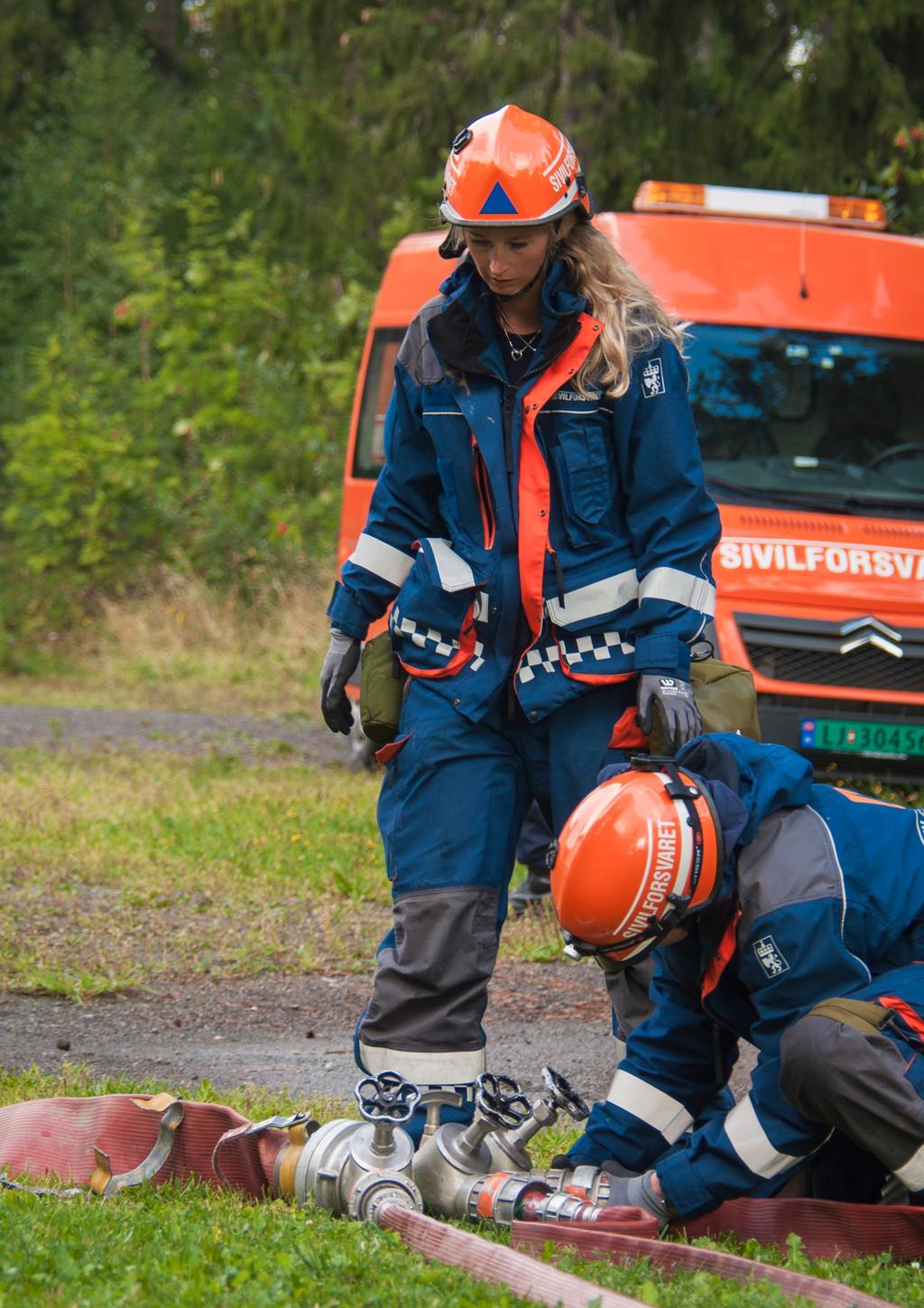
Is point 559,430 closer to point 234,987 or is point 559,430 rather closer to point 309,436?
point 234,987

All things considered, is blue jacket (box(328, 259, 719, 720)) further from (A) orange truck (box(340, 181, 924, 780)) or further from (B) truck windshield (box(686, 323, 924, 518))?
(B) truck windshield (box(686, 323, 924, 518))

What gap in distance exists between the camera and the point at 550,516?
12.4 feet

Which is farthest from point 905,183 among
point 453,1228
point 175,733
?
point 453,1228

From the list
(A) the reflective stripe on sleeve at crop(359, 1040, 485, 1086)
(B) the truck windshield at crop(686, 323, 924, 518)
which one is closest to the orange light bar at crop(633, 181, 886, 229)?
(B) the truck windshield at crop(686, 323, 924, 518)

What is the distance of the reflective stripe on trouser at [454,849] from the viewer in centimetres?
374

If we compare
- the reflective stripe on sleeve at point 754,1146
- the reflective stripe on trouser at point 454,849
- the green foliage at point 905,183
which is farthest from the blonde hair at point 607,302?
the green foliage at point 905,183

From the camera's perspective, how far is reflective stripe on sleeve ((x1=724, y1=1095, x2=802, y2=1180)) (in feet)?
11.1

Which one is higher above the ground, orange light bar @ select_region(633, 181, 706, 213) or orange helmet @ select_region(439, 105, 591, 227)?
orange light bar @ select_region(633, 181, 706, 213)

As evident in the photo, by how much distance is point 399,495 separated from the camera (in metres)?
4.00

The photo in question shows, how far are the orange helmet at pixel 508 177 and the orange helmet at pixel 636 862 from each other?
1225mm

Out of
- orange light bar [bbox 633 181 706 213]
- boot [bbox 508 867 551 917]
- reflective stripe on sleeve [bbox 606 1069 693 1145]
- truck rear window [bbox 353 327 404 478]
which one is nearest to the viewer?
reflective stripe on sleeve [bbox 606 1069 693 1145]

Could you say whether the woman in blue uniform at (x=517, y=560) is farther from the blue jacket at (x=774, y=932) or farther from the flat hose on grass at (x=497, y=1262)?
the flat hose on grass at (x=497, y=1262)

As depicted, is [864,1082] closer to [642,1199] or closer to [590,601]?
[642,1199]

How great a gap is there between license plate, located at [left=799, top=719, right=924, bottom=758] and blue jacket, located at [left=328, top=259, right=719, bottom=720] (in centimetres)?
365
